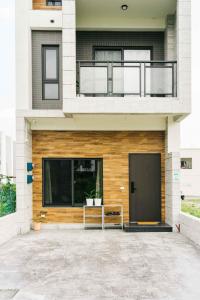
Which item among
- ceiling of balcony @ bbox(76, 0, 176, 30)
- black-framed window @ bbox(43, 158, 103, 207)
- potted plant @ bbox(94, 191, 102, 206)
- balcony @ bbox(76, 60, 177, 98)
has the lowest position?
potted plant @ bbox(94, 191, 102, 206)

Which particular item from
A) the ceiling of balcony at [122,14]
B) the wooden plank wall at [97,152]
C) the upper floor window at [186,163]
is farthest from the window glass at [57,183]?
the upper floor window at [186,163]

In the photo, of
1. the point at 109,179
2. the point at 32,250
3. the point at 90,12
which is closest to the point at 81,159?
the point at 109,179

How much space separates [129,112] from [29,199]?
382 cm

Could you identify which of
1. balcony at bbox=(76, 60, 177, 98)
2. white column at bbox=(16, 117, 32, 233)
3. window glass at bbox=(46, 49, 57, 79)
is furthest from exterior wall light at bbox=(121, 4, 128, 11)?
white column at bbox=(16, 117, 32, 233)

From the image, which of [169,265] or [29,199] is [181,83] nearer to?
[169,265]

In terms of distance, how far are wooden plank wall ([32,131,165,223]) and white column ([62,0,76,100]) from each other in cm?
191

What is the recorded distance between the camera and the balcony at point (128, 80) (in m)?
8.47

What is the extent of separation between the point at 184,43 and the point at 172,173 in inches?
139

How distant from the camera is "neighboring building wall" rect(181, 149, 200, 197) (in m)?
24.0

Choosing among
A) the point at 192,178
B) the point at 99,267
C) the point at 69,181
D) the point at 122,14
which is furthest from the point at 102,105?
the point at 192,178

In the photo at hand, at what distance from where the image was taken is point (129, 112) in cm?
827

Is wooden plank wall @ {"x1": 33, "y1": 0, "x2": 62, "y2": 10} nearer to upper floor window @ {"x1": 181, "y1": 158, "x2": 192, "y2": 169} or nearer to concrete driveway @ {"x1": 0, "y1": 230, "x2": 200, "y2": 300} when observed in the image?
concrete driveway @ {"x1": 0, "y1": 230, "x2": 200, "y2": 300}

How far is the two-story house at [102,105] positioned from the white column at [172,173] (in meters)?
0.03

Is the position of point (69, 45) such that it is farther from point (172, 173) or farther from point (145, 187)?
point (145, 187)
